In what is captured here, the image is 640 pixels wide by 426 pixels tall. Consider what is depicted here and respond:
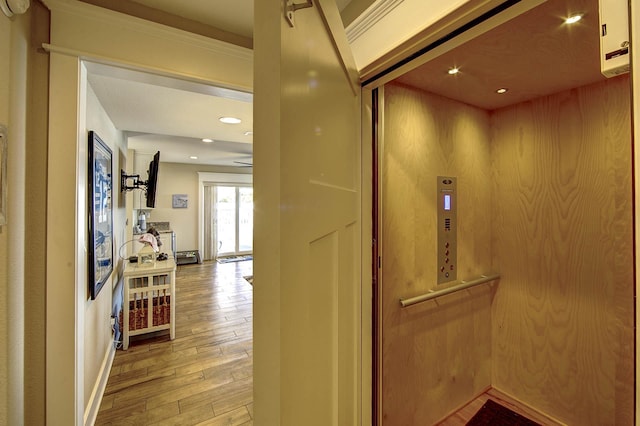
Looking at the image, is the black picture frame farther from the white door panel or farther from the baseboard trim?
the white door panel

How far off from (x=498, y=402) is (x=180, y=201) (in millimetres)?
6444

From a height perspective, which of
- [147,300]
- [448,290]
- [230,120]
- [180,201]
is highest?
[230,120]

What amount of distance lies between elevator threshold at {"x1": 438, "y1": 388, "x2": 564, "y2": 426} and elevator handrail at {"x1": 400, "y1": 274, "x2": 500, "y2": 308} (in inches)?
33.9

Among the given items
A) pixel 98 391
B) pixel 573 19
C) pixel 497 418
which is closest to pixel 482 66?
pixel 573 19

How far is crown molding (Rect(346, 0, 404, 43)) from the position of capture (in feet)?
3.06

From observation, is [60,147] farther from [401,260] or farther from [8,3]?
[401,260]

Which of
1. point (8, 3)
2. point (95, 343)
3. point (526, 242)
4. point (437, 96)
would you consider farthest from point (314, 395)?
point (95, 343)

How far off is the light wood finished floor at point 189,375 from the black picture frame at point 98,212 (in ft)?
2.81

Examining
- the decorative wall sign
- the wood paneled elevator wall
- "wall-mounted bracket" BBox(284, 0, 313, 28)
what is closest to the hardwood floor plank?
the wood paneled elevator wall

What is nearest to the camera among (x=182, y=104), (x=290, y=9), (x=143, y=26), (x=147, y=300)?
(x=290, y=9)

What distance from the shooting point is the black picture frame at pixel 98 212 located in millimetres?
1547

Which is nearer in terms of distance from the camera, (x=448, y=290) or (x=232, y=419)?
(x=448, y=290)

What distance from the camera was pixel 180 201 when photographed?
613 cm

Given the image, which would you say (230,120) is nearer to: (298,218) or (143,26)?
(143,26)
